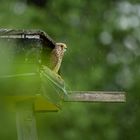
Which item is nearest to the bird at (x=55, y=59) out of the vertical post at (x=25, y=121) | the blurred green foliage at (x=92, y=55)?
the vertical post at (x=25, y=121)

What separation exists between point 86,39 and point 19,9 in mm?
887

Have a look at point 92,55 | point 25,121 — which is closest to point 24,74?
point 25,121

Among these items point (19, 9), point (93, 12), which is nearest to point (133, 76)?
point (93, 12)

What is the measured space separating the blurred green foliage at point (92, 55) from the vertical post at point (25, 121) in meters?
5.08

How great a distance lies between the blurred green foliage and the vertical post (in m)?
5.08

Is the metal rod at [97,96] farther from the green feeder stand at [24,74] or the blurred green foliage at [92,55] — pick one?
the blurred green foliage at [92,55]

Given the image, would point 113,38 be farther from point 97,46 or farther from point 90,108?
point 90,108

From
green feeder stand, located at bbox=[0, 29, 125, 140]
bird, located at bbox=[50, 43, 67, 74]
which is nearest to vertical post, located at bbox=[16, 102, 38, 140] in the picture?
green feeder stand, located at bbox=[0, 29, 125, 140]

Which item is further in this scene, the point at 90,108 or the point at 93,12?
the point at 93,12

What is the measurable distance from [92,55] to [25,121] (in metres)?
5.83

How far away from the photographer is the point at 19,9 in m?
9.34

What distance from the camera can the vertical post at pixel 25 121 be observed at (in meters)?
3.63

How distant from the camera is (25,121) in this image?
3629 mm

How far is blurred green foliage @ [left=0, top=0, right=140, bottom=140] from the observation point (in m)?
8.96
